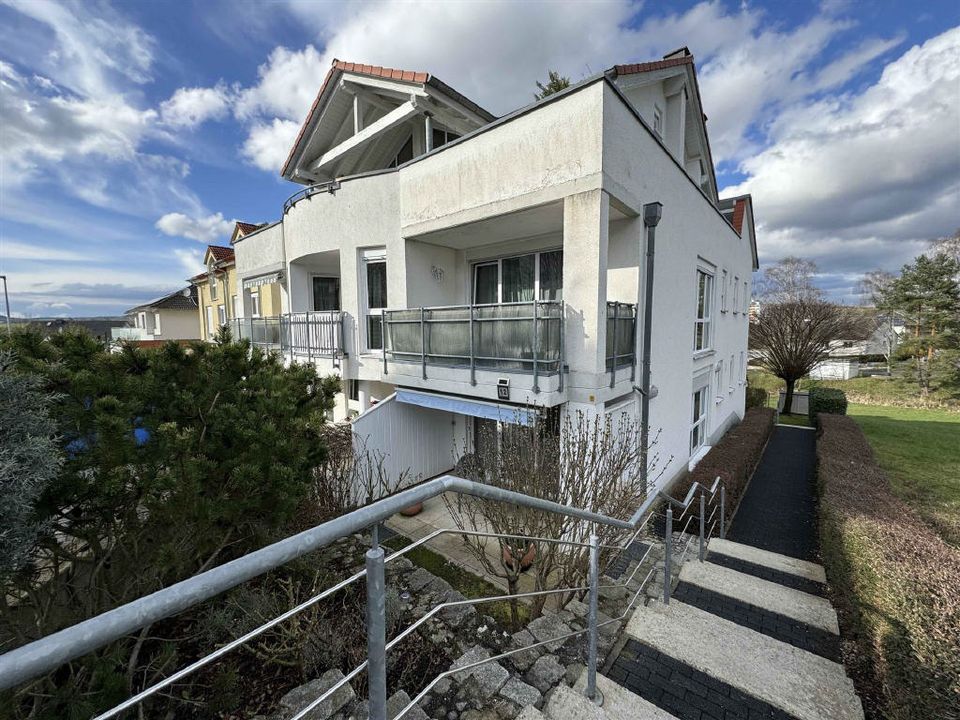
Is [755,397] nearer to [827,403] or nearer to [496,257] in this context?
[827,403]

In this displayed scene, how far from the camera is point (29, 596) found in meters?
3.73

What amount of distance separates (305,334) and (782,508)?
47.9 feet

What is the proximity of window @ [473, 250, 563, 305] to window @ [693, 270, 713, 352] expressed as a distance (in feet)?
21.4

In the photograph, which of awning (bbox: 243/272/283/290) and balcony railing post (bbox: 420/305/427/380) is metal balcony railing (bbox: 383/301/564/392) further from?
awning (bbox: 243/272/283/290)

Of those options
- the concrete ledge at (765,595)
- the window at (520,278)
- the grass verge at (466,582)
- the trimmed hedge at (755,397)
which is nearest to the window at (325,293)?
the window at (520,278)

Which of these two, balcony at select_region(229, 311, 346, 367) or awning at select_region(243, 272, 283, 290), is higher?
awning at select_region(243, 272, 283, 290)

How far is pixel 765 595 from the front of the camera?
5.61 meters

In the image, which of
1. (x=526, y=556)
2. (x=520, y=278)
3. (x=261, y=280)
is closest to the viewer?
(x=526, y=556)

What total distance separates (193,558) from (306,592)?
54.5 inches

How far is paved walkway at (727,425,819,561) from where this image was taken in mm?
9430

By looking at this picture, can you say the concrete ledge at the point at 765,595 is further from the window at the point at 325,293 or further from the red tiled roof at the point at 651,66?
the window at the point at 325,293

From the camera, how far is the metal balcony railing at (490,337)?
7121 millimetres

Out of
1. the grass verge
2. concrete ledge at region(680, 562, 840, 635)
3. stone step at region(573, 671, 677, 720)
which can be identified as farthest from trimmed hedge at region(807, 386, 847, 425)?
stone step at region(573, 671, 677, 720)

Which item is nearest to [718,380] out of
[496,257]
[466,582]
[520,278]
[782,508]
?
[782,508]
